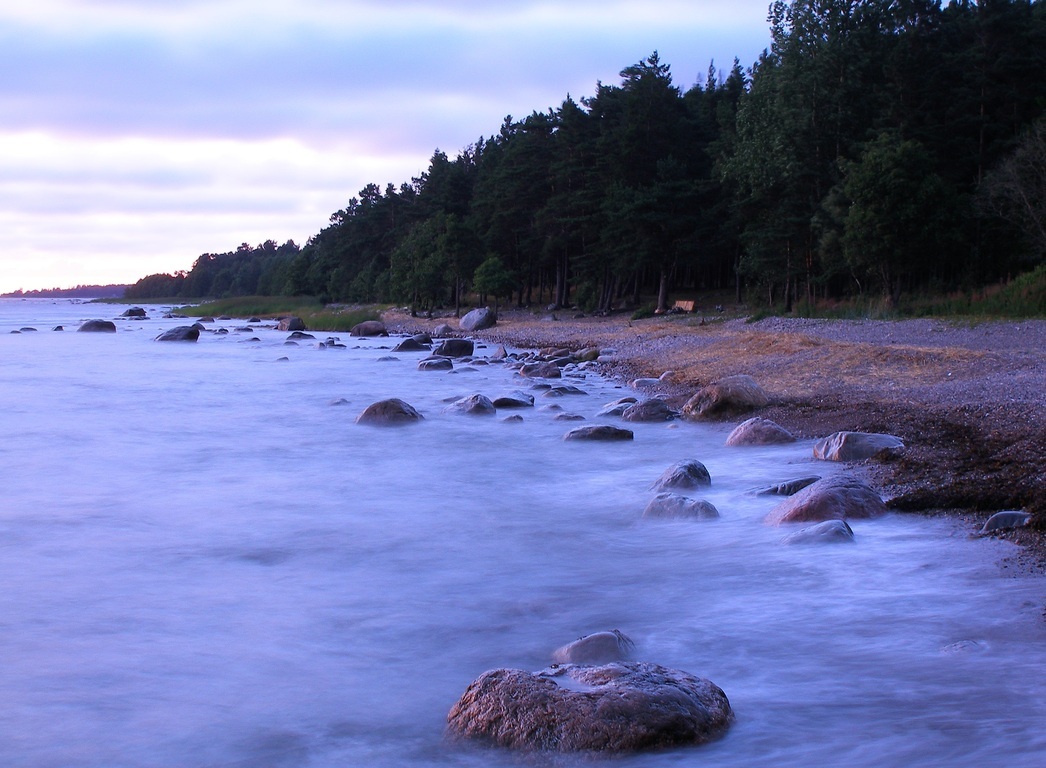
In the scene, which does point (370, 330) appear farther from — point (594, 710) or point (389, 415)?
point (594, 710)

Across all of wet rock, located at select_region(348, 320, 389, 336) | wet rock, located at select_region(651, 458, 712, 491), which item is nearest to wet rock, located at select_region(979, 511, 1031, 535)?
wet rock, located at select_region(651, 458, 712, 491)

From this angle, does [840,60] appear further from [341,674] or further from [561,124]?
[341,674]

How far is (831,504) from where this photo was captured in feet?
22.7

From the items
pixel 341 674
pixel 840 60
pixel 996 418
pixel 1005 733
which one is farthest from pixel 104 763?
pixel 840 60

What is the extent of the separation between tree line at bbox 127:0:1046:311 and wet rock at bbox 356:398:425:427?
780 inches

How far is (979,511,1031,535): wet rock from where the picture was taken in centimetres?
615

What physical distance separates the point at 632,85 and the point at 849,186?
16.3m

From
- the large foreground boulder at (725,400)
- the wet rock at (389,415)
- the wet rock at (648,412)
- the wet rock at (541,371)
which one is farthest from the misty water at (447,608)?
the wet rock at (541,371)

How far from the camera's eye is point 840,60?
33.0 metres

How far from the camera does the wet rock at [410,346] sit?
103ft

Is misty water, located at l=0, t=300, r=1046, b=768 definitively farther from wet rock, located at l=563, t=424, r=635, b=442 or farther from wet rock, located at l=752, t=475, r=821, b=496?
wet rock, located at l=563, t=424, r=635, b=442

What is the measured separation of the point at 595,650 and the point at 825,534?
255 centimetres

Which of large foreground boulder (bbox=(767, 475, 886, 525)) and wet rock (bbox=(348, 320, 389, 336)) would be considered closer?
Result: large foreground boulder (bbox=(767, 475, 886, 525))

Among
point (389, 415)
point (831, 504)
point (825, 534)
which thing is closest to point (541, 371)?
point (389, 415)
